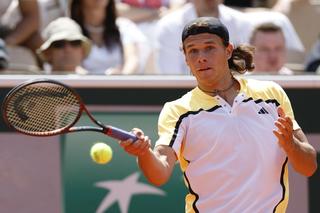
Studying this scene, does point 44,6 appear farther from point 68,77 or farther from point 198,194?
point 198,194

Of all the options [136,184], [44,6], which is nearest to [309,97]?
[136,184]

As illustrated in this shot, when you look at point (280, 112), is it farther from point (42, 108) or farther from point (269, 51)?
point (269, 51)

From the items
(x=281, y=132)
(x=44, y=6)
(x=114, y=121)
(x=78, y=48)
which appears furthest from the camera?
(x=44, y=6)

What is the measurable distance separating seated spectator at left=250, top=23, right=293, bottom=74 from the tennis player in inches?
108

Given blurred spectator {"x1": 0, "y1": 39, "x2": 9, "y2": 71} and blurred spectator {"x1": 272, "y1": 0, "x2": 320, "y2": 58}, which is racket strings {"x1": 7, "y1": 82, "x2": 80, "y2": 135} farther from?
blurred spectator {"x1": 272, "y1": 0, "x2": 320, "y2": 58}

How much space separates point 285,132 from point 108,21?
3.56 m

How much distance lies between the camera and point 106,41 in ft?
22.7

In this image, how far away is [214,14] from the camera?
690 cm

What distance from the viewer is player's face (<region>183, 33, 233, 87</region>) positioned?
3766mm

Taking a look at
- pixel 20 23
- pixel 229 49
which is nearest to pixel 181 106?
pixel 229 49

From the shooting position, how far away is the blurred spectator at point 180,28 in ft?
22.2

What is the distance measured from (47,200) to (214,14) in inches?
89.4

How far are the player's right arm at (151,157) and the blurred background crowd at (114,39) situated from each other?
2858mm

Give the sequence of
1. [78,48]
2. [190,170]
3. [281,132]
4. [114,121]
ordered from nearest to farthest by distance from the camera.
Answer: [281,132], [190,170], [114,121], [78,48]
